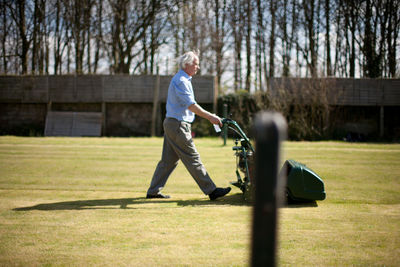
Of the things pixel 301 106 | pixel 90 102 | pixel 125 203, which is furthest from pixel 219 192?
pixel 90 102

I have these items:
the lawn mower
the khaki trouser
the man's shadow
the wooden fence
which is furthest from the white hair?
the wooden fence

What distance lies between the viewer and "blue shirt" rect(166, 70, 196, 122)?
519 cm

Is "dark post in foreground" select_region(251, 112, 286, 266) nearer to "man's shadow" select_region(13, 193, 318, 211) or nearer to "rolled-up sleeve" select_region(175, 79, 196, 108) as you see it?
"man's shadow" select_region(13, 193, 318, 211)

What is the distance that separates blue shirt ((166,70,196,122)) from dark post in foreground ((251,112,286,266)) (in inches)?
166

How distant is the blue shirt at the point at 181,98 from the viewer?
5.19 m

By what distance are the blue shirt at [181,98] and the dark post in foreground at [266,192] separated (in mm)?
4225

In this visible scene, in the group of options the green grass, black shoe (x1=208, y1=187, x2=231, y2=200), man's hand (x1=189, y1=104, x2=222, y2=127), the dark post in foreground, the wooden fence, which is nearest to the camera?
the dark post in foreground

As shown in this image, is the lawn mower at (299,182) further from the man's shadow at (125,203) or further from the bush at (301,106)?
the bush at (301,106)

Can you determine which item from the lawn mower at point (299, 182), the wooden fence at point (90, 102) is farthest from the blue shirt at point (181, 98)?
the wooden fence at point (90, 102)

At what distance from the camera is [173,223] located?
401 cm

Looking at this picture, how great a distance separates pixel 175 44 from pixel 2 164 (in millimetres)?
22342

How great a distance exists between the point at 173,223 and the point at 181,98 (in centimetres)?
185

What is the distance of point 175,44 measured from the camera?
29.6 meters

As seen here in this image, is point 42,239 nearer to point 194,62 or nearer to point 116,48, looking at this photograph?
point 194,62
